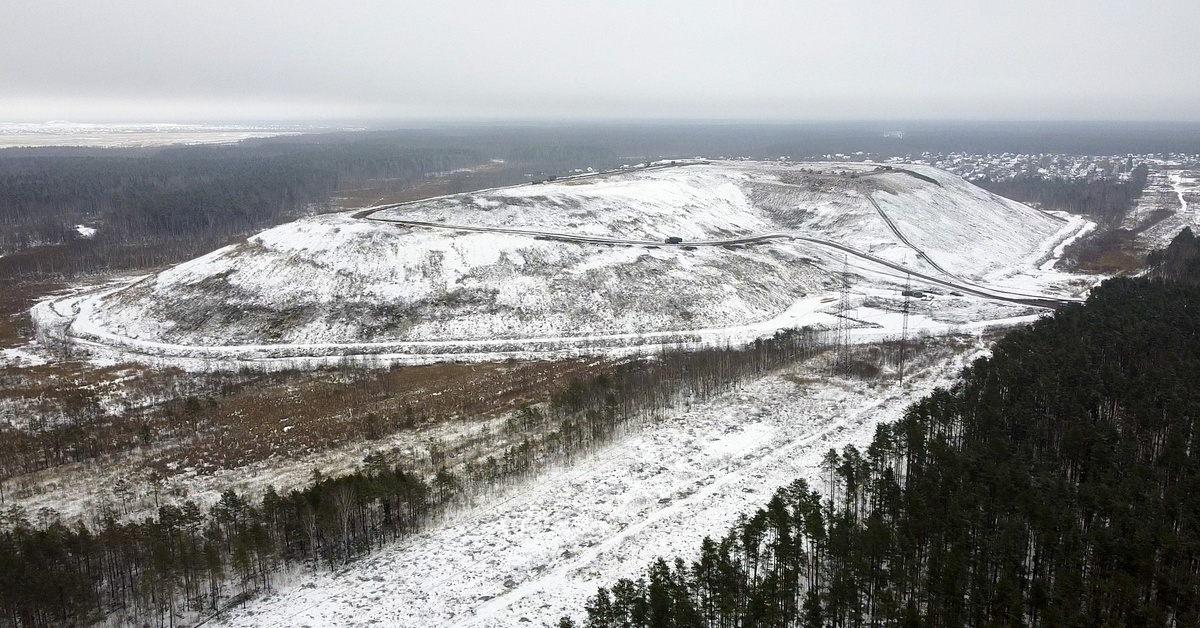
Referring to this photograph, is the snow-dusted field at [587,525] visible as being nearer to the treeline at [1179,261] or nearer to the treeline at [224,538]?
the treeline at [224,538]

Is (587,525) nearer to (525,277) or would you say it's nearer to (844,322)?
(525,277)

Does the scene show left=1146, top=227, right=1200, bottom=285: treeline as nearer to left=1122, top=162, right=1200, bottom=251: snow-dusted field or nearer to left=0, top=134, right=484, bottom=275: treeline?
left=1122, top=162, right=1200, bottom=251: snow-dusted field

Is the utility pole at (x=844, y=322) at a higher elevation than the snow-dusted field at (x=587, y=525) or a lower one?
higher

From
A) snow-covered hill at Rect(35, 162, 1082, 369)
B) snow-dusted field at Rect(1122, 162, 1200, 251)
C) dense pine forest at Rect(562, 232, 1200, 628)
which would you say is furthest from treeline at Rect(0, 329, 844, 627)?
→ snow-dusted field at Rect(1122, 162, 1200, 251)

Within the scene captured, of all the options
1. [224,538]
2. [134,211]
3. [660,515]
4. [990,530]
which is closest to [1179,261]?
[990,530]

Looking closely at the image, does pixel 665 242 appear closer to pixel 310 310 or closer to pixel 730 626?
pixel 310 310

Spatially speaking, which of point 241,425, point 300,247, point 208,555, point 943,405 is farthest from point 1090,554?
point 300,247

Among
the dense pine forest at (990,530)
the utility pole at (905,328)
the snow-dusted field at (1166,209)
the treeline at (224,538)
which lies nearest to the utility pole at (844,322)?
the utility pole at (905,328)
